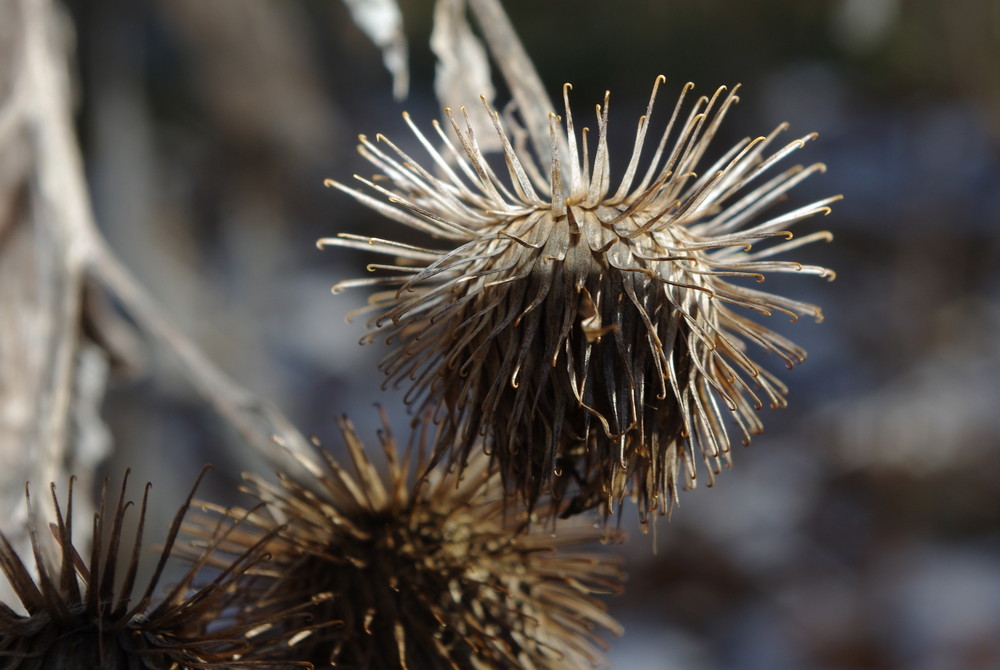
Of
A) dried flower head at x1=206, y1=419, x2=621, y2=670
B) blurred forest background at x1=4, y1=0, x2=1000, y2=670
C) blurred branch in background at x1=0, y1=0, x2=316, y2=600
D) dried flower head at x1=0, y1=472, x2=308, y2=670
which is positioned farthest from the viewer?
blurred forest background at x1=4, y1=0, x2=1000, y2=670

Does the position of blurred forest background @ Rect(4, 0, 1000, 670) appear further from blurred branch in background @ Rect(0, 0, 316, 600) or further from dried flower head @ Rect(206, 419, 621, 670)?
dried flower head @ Rect(206, 419, 621, 670)

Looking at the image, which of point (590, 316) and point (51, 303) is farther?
point (51, 303)

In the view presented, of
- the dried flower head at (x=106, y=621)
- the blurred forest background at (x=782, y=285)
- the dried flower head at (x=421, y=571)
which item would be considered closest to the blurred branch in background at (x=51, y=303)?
the dried flower head at (x=421, y=571)

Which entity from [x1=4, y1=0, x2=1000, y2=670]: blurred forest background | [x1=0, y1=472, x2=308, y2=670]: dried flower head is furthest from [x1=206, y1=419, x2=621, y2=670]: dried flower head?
[x1=4, y1=0, x2=1000, y2=670]: blurred forest background

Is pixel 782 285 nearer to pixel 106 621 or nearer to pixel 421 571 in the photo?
pixel 421 571

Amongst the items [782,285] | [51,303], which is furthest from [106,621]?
[782,285]

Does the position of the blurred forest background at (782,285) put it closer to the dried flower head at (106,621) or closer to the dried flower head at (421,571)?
the dried flower head at (421,571)

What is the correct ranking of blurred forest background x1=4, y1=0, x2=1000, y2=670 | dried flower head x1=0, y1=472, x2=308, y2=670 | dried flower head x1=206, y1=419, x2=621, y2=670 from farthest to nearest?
blurred forest background x1=4, y1=0, x2=1000, y2=670 → dried flower head x1=206, y1=419, x2=621, y2=670 → dried flower head x1=0, y1=472, x2=308, y2=670
